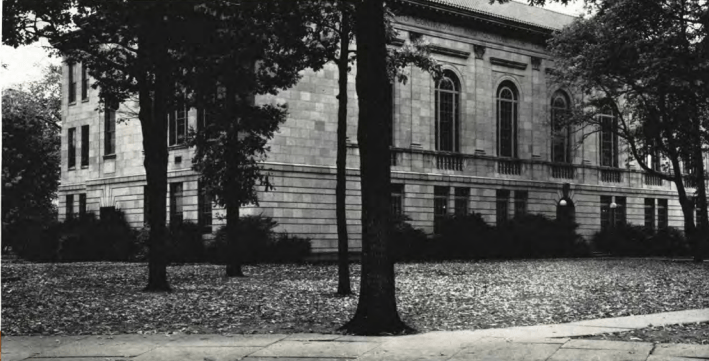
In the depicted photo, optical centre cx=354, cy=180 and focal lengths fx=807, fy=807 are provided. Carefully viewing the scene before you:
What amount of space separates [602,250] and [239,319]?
133ft

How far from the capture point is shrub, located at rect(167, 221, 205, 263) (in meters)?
36.2

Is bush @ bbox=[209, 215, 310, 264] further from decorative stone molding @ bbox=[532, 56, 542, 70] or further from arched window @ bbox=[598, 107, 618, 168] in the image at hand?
arched window @ bbox=[598, 107, 618, 168]

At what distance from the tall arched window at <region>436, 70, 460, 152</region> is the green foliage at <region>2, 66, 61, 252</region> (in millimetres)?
22160

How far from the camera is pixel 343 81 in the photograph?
795 inches

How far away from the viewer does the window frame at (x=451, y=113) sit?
45156 millimetres

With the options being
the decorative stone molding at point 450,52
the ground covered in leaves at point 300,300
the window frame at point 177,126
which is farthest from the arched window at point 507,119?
the ground covered in leaves at point 300,300

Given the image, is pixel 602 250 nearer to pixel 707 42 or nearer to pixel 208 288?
pixel 707 42

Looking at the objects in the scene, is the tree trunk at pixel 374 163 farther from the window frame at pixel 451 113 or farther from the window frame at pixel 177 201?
the window frame at pixel 451 113

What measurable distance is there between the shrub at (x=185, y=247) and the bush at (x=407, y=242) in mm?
8947

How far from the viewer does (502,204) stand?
48.2m

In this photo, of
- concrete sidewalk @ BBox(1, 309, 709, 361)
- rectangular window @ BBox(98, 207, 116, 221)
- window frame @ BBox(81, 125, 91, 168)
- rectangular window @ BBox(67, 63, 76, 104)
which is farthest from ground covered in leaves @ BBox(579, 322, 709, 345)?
rectangular window @ BBox(67, 63, 76, 104)

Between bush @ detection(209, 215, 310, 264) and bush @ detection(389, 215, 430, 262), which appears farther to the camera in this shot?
bush @ detection(389, 215, 430, 262)

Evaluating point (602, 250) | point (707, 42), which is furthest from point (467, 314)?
point (602, 250)

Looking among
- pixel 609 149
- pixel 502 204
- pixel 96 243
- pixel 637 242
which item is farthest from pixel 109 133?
Result: pixel 637 242
